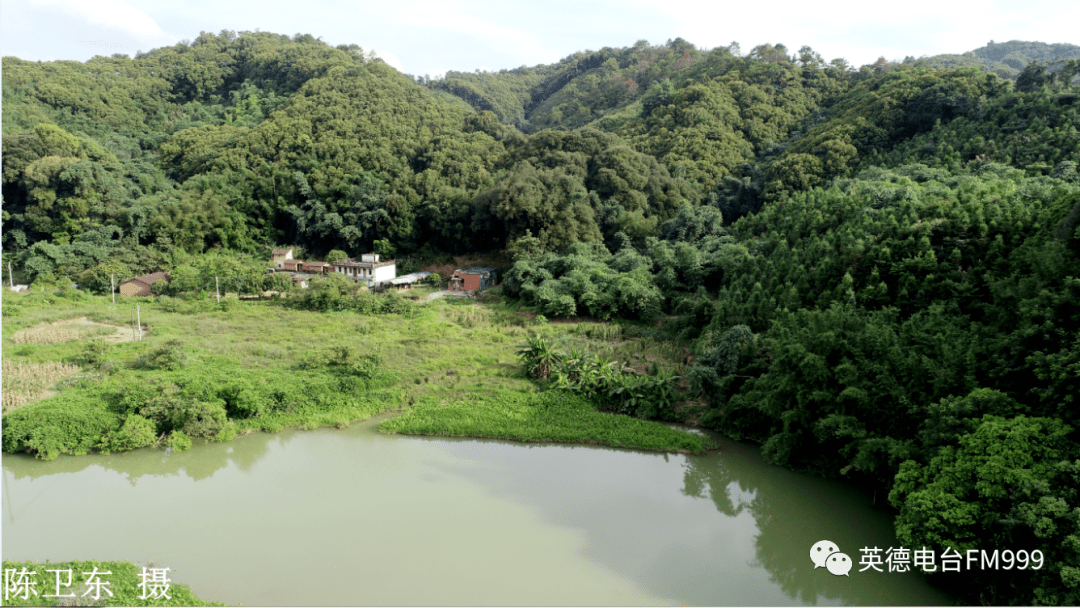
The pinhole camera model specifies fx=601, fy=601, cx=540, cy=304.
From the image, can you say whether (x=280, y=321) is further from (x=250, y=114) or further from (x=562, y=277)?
(x=250, y=114)

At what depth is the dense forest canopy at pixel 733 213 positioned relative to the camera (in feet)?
22.6

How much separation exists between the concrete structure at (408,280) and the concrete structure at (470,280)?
1482 mm

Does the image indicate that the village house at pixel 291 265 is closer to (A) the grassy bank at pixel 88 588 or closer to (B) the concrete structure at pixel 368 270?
(B) the concrete structure at pixel 368 270

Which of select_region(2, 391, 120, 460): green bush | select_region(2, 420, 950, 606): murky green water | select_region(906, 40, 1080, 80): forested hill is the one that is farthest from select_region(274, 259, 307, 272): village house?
select_region(906, 40, 1080, 80): forested hill

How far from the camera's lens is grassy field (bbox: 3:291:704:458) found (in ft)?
34.6

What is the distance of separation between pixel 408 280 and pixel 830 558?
19.8 m

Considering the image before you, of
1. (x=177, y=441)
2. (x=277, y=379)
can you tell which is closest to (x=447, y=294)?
(x=277, y=379)

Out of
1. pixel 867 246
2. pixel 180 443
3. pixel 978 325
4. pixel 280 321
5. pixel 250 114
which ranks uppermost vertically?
pixel 250 114

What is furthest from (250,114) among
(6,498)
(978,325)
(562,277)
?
(978,325)

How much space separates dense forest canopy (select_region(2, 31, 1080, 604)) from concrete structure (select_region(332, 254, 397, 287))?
289cm

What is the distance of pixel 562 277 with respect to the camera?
20.1 metres

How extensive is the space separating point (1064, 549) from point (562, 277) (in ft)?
50.8

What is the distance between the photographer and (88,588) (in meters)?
6.50

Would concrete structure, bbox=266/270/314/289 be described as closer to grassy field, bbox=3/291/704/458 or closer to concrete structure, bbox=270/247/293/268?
concrete structure, bbox=270/247/293/268
